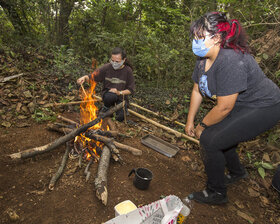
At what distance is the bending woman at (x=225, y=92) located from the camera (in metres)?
1.99

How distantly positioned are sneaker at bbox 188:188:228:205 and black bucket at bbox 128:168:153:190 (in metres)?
0.67

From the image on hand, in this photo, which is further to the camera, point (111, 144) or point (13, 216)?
point (111, 144)

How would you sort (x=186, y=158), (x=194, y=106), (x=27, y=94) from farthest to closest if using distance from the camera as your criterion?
1. (x=27, y=94)
2. (x=186, y=158)
3. (x=194, y=106)

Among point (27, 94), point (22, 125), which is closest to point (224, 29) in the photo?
point (22, 125)

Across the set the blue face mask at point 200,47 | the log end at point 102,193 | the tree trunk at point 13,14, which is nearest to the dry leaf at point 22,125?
the log end at point 102,193

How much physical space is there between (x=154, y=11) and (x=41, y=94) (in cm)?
562

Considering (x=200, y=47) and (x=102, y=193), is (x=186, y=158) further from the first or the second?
(x=200, y=47)

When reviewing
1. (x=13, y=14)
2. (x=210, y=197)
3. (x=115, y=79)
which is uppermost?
(x=13, y=14)

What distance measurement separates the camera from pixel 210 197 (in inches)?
104

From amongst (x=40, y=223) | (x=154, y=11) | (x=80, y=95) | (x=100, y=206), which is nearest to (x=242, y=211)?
(x=100, y=206)

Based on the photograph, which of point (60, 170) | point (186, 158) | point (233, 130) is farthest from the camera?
point (186, 158)

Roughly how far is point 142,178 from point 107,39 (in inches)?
265

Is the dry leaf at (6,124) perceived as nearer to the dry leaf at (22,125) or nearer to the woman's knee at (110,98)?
the dry leaf at (22,125)

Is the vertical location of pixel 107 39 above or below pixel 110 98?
above
